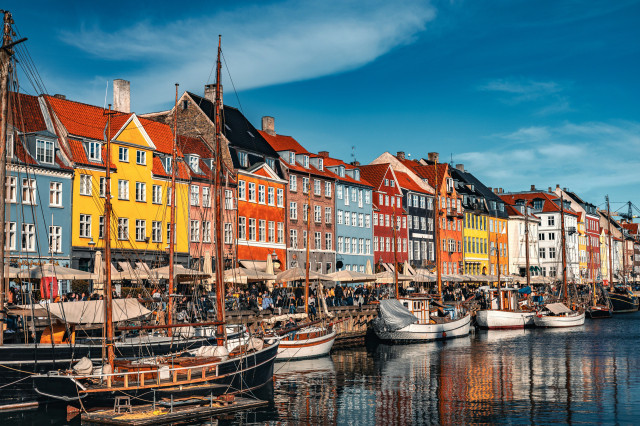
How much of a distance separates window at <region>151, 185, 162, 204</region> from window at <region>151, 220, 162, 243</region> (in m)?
1.66

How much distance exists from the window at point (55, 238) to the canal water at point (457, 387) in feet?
61.7

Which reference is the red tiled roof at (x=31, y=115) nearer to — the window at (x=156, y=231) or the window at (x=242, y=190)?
the window at (x=156, y=231)

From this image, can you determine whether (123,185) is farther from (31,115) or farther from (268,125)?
(268,125)

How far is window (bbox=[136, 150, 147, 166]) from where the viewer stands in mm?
59594

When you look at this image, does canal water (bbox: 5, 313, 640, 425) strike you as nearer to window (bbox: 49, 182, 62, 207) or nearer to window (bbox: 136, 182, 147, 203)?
window (bbox: 136, 182, 147, 203)

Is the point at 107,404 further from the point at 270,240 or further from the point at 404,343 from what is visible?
the point at 270,240

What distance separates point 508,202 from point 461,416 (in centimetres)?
Answer: 10456

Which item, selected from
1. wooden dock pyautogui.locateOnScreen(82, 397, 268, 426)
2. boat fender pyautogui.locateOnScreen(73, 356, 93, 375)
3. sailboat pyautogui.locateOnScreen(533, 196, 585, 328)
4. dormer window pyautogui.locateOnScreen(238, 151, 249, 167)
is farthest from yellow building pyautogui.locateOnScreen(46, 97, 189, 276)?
sailboat pyautogui.locateOnScreen(533, 196, 585, 328)

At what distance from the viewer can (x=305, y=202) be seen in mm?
76562

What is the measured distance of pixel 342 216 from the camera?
82438mm

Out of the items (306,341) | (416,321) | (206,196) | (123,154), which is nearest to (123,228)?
(123,154)

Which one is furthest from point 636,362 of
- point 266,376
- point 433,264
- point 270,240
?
point 433,264

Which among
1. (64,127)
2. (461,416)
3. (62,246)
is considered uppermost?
(64,127)

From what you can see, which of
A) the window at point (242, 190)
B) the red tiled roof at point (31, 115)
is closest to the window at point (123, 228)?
the red tiled roof at point (31, 115)
